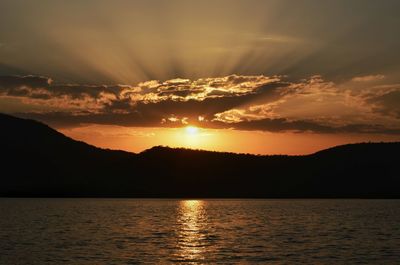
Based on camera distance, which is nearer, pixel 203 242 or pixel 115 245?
pixel 115 245

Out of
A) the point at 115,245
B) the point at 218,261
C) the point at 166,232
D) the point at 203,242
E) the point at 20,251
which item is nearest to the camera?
the point at 218,261

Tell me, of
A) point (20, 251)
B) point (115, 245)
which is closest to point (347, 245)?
point (115, 245)

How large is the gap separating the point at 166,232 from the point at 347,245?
35.0 metres

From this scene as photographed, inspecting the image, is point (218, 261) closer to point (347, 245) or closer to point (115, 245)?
point (115, 245)

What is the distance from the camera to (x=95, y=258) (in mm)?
68750

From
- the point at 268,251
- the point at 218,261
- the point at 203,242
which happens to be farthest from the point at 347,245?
the point at 218,261

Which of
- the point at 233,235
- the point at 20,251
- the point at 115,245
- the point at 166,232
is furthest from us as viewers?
the point at 166,232

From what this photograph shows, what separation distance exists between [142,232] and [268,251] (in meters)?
35.3

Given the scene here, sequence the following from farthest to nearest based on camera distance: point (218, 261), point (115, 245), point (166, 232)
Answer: point (166, 232) < point (115, 245) < point (218, 261)

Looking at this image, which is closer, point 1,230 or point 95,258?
point 95,258

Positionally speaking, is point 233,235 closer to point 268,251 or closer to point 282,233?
point 282,233

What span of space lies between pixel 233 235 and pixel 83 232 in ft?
88.8

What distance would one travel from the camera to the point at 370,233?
109625 mm

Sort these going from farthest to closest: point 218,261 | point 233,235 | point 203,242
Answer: point 233,235, point 203,242, point 218,261
